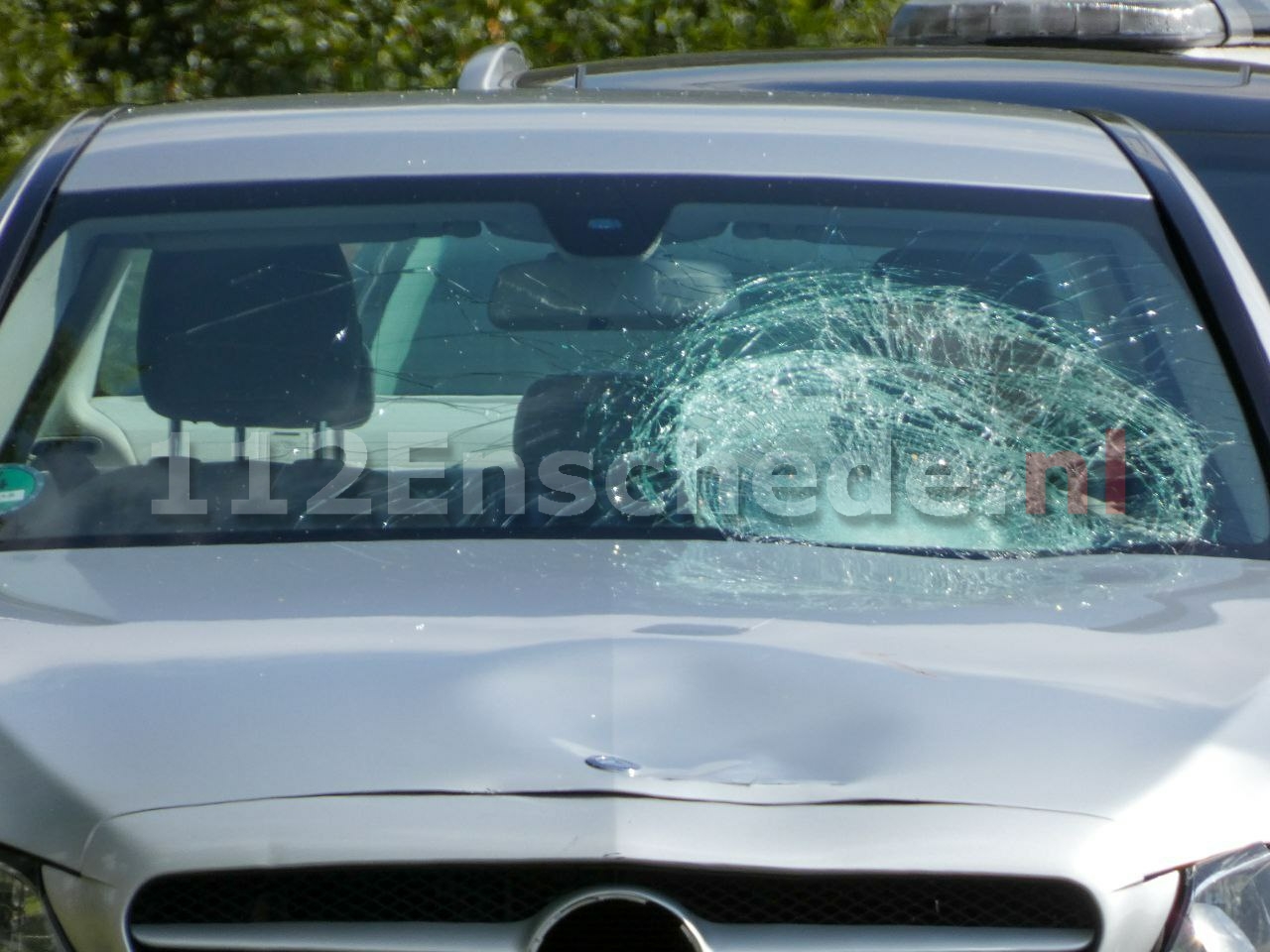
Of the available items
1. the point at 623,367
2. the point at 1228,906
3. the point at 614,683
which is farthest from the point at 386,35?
the point at 1228,906

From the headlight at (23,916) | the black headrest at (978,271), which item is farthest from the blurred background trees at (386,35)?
the headlight at (23,916)

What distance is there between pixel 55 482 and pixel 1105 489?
146 cm

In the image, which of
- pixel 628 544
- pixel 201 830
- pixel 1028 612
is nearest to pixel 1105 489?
pixel 1028 612

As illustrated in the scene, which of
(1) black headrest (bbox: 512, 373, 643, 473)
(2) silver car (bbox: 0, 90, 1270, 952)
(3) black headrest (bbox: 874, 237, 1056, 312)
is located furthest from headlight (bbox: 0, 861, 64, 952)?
(3) black headrest (bbox: 874, 237, 1056, 312)

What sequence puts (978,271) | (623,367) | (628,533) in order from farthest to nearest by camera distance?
(978,271), (623,367), (628,533)

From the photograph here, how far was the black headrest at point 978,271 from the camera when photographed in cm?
293

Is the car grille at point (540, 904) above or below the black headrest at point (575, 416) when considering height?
below

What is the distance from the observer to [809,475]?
268 cm

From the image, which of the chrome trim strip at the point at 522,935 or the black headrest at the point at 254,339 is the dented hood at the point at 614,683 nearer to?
the chrome trim strip at the point at 522,935

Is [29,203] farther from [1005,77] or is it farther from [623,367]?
[1005,77]

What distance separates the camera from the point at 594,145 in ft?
9.74

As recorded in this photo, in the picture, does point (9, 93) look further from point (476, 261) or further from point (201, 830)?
point (201, 830)

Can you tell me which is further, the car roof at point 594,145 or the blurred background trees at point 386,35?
the blurred background trees at point 386,35

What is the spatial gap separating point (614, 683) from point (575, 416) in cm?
80
